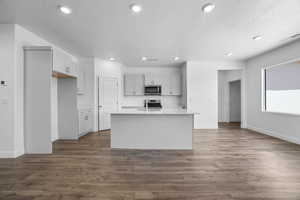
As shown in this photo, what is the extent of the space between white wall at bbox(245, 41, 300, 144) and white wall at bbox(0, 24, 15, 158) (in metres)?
6.27

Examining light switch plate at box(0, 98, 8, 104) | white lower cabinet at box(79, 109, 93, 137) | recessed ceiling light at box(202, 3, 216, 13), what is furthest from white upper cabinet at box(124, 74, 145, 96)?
recessed ceiling light at box(202, 3, 216, 13)

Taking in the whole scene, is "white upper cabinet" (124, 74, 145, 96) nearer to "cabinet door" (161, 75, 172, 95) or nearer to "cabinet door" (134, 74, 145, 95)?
"cabinet door" (134, 74, 145, 95)

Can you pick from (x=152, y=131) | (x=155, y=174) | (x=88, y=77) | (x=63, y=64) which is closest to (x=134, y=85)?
(x=88, y=77)

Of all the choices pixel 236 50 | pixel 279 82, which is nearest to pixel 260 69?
pixel 279 82

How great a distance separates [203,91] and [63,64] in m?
4.61

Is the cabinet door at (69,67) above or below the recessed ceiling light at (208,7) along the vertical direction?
below

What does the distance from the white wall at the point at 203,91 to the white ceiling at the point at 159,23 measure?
1.37 metres

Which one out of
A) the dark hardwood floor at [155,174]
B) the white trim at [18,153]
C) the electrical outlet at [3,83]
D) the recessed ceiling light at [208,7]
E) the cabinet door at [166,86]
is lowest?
the dark hardwood floor at [155,174]

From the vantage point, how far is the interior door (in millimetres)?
5273

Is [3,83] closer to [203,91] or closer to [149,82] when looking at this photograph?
[149,82]

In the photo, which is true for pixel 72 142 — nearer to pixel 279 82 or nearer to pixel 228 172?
pixel 228 172

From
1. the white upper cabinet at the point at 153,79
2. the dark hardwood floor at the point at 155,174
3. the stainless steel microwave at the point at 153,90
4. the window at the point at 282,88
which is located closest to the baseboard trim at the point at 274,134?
the dark hardwood floor at the point at 155,174

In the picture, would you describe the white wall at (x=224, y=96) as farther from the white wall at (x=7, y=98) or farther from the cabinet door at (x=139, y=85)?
the white wall at (x=7, y=98)

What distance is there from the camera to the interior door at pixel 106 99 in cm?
527
